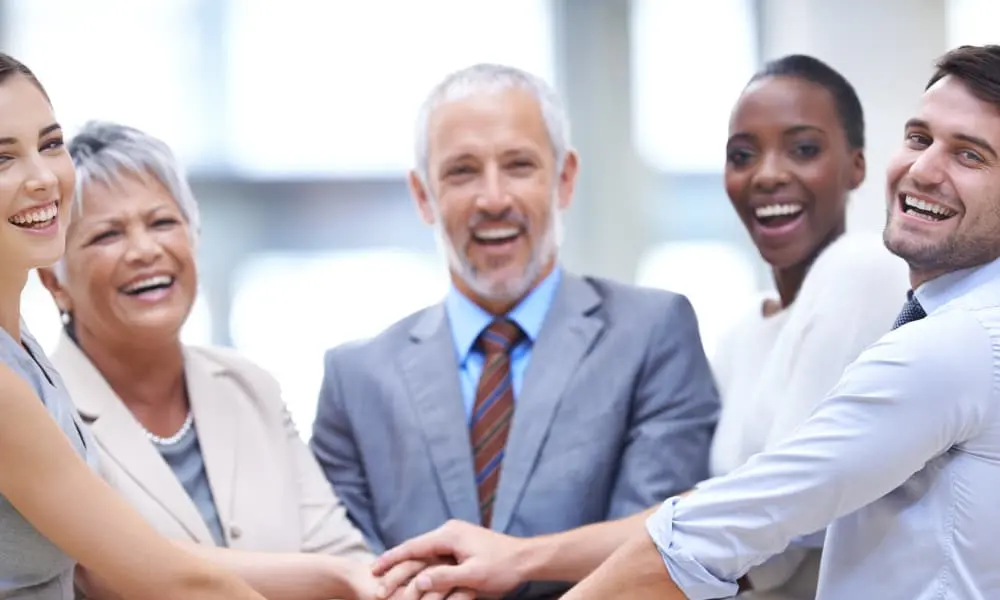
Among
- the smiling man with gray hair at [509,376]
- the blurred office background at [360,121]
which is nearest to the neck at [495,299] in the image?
the smiling man with gray hair at [509,376]

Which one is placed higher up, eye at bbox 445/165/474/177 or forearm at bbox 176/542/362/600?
eye at bbox 445/165/474/177

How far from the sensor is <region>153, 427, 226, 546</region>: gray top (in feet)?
7.27

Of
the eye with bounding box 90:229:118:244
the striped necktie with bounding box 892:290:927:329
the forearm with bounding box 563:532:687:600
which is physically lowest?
the forearm with bounding box 563:532:687:600

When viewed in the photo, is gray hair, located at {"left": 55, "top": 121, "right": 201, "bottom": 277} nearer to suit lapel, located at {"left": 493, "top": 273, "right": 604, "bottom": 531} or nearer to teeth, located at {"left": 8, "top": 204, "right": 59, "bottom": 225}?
teeth, located at {"left": 8, "top": 204, "right": 59, "bottom": 225}

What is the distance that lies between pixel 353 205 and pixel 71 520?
272 cm

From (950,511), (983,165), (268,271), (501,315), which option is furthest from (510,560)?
(268,271)

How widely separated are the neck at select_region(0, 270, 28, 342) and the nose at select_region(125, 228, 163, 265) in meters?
0.41

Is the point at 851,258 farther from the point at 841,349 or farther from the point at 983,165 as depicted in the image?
the point at 983,165

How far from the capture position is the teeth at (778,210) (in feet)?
7.51

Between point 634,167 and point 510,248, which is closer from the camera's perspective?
point 510,248

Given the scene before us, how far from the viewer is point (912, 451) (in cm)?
171

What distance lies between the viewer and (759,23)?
441cm

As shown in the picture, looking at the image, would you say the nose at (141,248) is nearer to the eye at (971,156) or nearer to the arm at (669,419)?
the arm at (669,419)

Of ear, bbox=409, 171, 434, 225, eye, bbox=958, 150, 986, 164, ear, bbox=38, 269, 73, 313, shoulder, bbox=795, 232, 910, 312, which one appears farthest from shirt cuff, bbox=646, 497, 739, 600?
ear, bbox=38, 269, 73, 313
